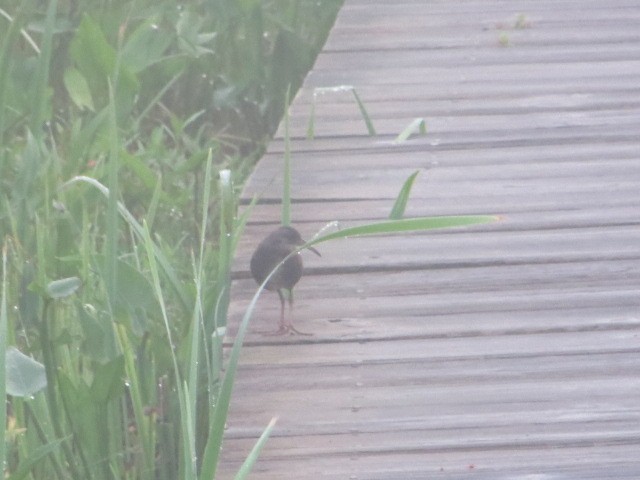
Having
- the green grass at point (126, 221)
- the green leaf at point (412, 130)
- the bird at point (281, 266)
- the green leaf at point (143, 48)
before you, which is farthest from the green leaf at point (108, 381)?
the green leaf at point (143, 48)

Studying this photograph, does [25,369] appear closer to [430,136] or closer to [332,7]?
[430,136]

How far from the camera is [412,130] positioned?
3.52 m

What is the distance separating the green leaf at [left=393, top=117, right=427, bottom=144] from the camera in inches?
138

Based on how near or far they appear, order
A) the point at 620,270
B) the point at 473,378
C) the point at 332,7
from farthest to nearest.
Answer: the point at 332,7 < the point at 620,270 < the point at 473,378

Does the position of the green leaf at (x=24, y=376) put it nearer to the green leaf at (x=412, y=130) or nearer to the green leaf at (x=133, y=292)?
the green leaf at (x=133, y=292)

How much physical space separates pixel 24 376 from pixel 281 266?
487 millimetres

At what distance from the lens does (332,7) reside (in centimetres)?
570

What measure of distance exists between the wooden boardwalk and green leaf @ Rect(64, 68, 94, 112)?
68 centimetres

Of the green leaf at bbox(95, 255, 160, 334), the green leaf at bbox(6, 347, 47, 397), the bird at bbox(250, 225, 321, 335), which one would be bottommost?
the green leaf at bbox(95, 255, 160, 334)

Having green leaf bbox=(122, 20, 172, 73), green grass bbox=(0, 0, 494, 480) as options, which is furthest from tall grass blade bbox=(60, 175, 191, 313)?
green leaf bbox=(122, 20, 172, 73)

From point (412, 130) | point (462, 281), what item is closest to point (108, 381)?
point (462, 281)

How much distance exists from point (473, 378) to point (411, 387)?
103 millimetres

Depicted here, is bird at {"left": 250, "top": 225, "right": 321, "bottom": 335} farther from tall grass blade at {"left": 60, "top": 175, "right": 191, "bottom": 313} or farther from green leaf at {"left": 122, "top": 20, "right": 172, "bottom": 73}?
green leaf at {"left": 122, "top": 20, "right": 172, "bottom": 73}

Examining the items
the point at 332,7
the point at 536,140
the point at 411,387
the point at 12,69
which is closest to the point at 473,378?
the point at 411,387
